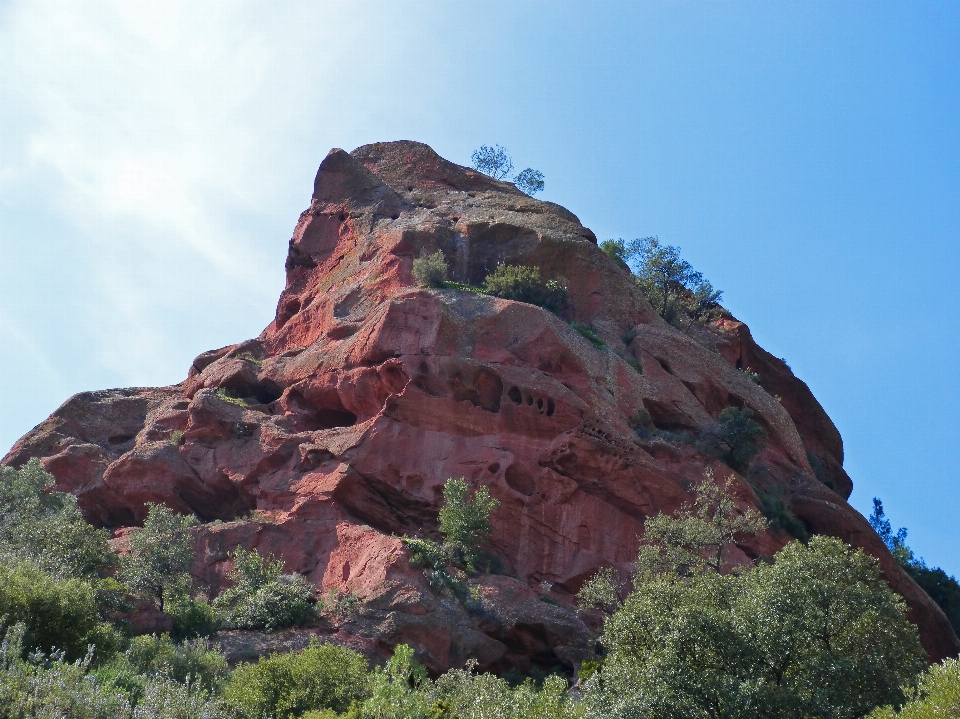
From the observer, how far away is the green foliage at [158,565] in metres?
30.0

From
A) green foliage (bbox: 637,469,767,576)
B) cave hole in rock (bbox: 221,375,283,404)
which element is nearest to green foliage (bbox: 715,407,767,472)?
green foliage (bbox: 637,469,767,576)

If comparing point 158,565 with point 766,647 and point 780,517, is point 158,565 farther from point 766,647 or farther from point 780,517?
point 780,517

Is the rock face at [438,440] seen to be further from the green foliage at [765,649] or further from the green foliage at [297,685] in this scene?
the green foliage at [765,649]

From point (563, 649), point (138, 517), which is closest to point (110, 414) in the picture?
point (138, 517)

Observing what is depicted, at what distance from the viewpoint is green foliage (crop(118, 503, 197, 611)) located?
30.0m

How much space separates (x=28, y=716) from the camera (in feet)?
56.8

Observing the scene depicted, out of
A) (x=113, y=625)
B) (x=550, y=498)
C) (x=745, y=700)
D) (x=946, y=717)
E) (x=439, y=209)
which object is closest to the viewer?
(x=946, y=717)

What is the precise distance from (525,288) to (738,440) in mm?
9038

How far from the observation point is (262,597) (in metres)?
29.4

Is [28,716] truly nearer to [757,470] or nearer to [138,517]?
[138,517]

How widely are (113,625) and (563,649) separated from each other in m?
11.0

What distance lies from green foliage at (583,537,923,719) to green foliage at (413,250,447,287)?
688 inches

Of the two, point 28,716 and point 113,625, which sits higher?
point 113,625

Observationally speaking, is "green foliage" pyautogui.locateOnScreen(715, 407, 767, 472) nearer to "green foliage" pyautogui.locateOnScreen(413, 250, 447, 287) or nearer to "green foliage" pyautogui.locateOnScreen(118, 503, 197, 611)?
→ "green foliage" pyautogui.locateOnScreen(413, 250, 447, 287)
